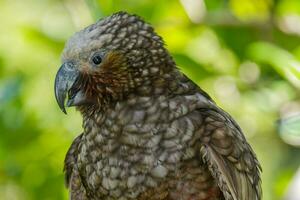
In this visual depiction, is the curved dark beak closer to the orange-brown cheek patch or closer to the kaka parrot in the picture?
the kaka parrot

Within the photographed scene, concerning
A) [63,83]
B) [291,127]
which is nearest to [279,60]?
[291,127]

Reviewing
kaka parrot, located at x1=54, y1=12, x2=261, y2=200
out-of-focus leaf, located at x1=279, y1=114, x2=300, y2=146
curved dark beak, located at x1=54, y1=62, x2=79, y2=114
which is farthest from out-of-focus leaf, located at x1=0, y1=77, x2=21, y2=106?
→ out-of-focus leaf, located at x1=279, y1=114, x2=300, y2=146

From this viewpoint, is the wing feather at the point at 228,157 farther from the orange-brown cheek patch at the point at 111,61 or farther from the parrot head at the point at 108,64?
the orange-brown cheek patch at the point at 111,61

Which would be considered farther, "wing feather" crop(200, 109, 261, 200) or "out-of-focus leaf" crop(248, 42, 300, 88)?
"out-of-focus leaf" crop(248, 42, 300, 88)

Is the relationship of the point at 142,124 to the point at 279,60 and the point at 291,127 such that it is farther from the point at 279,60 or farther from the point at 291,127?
the point at 279,60

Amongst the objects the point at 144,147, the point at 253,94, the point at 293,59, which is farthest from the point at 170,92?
the point at 253,94

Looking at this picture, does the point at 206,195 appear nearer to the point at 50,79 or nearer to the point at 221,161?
the point at 221,161

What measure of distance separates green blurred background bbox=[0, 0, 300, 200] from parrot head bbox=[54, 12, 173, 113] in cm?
87

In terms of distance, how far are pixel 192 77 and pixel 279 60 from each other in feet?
2.92

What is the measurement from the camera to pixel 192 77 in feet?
18.5

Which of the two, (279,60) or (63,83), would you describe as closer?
(63,83)

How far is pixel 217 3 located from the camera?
5719 mm

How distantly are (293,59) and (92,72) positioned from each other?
0.99m

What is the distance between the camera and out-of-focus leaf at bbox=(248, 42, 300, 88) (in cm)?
466
